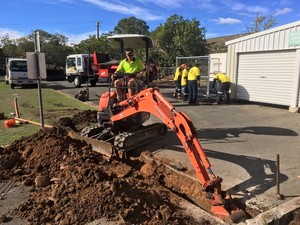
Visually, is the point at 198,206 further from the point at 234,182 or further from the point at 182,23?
the point at 182,23

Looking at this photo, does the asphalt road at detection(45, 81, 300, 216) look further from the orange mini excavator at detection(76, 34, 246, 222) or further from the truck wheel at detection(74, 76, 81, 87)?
the truck wheel at detection(74, 76, 81, 87)

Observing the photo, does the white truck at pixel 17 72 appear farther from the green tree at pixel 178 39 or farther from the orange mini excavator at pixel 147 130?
the orange mini excavator at pixel 147 130

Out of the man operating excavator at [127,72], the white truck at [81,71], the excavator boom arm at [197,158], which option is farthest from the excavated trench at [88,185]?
the white truck at [81,71]

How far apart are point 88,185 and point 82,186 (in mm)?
90

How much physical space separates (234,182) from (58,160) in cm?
341

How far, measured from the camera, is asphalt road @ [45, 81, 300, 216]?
5090mm

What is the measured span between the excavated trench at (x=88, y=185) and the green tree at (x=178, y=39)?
3336 centimetres

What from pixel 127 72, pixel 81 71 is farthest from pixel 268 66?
pixel 81 71

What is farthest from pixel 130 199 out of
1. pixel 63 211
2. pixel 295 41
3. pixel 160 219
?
pixel 295 41

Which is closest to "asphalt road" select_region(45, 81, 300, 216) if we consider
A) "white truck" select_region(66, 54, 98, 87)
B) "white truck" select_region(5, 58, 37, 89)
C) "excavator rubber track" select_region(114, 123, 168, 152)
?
"excavator rubber track" select_region(114, 123, 168, 152)

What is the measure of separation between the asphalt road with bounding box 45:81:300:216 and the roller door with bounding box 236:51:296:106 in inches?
47.9

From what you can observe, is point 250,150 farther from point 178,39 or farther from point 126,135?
point 178,39

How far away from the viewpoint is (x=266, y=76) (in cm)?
1412

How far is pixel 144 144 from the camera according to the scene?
7410 mm
